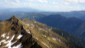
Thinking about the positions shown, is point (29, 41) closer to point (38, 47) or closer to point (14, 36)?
point (38, 47)

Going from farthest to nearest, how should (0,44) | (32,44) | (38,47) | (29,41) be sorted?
(0,44), (29,41), (32,44), (38,47)

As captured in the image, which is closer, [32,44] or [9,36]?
[32,44]

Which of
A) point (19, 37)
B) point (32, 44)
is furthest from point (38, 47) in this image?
point (19, 37)

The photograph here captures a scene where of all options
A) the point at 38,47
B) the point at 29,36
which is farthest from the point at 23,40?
the point at 38,47

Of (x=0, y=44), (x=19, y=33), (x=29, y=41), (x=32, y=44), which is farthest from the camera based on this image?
(x=19, y=33)

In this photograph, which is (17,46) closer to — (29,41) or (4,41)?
(29,41)

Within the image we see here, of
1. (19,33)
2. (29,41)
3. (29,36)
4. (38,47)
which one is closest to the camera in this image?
(38,47)

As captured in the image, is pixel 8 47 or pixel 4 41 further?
pixel 4 41

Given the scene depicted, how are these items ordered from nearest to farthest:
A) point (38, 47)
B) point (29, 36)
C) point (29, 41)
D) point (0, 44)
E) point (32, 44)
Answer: point (38, 47)
point (32, 44)
point (29, 41)
point (29, 36)
point (0, 44)

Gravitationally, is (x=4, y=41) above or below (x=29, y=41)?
below
